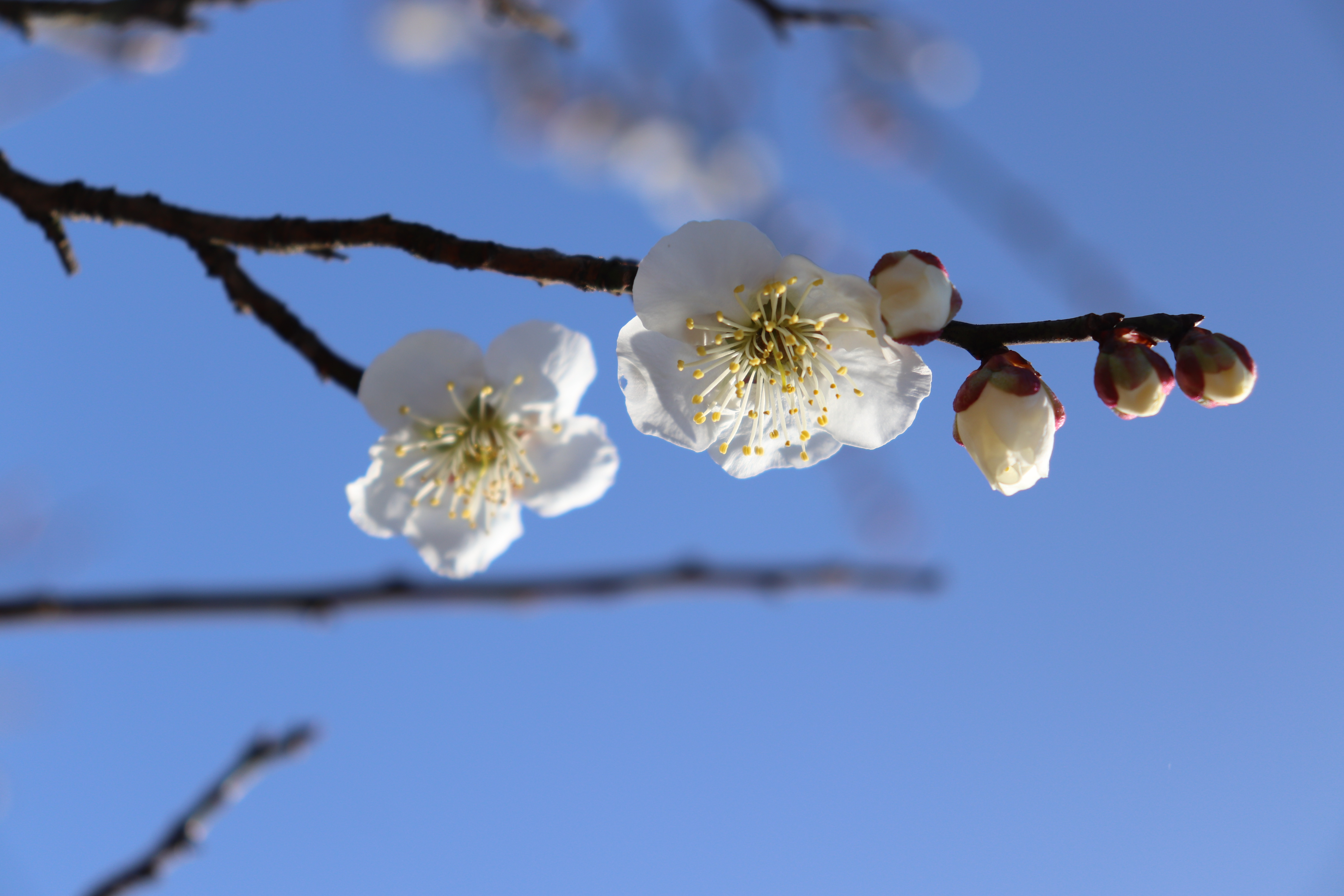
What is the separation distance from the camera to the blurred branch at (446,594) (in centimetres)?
104

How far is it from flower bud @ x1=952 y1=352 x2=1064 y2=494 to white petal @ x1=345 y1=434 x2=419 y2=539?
3.33ft

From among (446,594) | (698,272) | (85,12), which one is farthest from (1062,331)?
(85,12)

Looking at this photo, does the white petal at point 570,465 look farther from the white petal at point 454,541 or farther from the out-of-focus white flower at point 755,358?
the out-of-focus white flower at point 755,358

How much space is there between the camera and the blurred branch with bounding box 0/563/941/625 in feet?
3.41

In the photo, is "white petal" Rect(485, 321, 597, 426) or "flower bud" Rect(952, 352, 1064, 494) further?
"white petal" Rect(485, 321, 597, 426)

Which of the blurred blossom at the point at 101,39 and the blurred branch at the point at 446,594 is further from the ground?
the blurred blossom at the point at 101,39

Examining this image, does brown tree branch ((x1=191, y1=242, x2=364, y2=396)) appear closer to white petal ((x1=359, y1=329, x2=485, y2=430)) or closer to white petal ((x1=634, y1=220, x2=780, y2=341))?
white petal ((x1=359, y1=329, x2=485, y2=430))

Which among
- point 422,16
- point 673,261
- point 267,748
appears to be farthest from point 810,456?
point 422,16

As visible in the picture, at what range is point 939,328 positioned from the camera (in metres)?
0.92

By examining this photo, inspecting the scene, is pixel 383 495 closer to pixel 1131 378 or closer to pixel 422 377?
pixel 422 377

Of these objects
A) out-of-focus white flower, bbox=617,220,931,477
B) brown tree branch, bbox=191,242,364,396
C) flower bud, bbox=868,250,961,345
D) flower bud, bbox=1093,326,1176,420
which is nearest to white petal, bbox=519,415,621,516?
out-of-focus white flower, bbox=617,220,931,477

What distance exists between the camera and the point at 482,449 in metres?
1.66

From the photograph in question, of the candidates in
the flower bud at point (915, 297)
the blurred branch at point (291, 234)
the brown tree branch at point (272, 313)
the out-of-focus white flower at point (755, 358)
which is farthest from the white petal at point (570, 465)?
the flower bud at point (915, 297)

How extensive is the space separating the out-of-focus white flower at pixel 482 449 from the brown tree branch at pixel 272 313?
0.21 m
